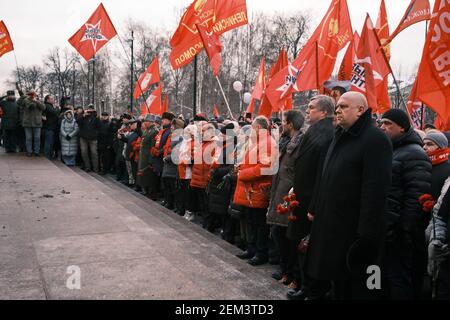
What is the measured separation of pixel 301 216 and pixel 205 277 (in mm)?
1127

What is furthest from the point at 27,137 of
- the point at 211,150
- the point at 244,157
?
the point at 244,157

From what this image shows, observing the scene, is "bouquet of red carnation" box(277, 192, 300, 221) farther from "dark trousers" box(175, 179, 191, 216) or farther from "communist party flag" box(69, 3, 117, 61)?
"communist party flag" box(69, 3, 117, 61)

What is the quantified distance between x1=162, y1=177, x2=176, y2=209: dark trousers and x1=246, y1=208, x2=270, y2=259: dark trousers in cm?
355

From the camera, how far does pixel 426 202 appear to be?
3.69m

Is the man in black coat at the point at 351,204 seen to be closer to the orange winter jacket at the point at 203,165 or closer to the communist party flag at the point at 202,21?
the orange winter jacket at the point at 203,165

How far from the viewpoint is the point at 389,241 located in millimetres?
A: 3949

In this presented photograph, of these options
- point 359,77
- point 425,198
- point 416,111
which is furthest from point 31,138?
point 425,198

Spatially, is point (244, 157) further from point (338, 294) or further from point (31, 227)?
point (31, 227)

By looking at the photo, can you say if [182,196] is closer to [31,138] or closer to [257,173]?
[257,173]

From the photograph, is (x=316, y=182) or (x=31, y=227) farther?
(x=31, y=227)

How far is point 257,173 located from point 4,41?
10.7 m

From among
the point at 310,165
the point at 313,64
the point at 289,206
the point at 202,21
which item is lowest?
the point at 289,206

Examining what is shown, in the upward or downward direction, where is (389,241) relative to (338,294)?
upward

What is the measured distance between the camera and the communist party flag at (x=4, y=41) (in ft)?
41.5
